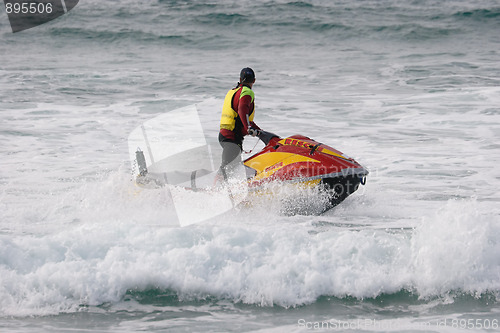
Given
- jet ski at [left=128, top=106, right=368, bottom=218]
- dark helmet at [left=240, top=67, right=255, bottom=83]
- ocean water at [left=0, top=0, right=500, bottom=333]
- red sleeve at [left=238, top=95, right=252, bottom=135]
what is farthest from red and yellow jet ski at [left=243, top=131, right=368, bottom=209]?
dark helmet at [left=240, top=67, right=255, bottom=83]

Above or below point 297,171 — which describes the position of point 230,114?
above

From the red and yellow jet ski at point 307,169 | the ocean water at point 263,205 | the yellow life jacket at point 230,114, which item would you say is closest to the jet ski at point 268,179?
the red and yellow jet ski at point 307,169

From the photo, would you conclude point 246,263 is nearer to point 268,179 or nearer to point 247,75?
point 268,179

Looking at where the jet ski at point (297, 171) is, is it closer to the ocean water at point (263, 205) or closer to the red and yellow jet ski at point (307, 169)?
the red and yellow jet ski at point (307, 169)

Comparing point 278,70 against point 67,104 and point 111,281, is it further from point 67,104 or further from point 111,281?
point 111,281

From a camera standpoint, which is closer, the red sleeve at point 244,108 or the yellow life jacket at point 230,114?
the red sleeve at point 244,108

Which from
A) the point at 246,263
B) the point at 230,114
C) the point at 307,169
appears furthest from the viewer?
the point at 230,114

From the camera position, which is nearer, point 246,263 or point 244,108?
point 246,263

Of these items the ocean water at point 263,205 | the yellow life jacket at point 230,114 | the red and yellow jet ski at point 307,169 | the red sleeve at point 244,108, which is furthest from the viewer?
the yellow life jacket at point 230,114

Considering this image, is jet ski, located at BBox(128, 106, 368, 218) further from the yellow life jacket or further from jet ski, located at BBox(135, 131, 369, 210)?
the yellow life jacket

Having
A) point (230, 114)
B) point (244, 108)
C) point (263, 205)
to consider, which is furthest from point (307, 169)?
point (230, 114)

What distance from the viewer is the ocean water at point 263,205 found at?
4.82 meters

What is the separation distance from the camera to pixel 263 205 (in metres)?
7.00

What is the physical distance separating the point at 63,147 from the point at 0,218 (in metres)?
3.71
